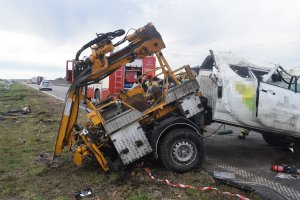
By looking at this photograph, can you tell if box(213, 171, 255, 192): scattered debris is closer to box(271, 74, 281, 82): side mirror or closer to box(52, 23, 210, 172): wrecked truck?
box(52, 23, 210, 172): wrecked truck

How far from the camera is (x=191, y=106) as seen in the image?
281 inches

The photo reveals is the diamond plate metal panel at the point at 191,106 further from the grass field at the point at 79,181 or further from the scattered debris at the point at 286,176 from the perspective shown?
the scattered debris at the point at 286,176

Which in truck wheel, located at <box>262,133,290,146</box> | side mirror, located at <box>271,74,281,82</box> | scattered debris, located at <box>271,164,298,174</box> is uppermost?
side mirror, located at <box>271,74,281,82</box>

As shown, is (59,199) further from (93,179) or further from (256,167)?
(256,167)

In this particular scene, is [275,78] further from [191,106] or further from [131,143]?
[131,143]

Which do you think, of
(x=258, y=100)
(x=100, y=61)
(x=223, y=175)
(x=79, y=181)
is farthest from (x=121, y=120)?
(x=258, y=100)

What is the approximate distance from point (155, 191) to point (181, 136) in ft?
4.22

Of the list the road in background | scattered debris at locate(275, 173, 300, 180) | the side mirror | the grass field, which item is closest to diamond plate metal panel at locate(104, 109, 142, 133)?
the grass field

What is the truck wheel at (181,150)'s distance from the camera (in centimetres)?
669

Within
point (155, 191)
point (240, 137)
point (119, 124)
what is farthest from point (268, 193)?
point (240, 137)

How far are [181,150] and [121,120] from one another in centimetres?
124

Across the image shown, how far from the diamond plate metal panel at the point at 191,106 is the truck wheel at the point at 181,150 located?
40 centimetres

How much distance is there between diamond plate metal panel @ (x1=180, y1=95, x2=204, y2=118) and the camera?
708 centimetres

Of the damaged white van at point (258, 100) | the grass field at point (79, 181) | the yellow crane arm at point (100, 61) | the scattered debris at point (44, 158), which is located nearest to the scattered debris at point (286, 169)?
the damaged white van at point (258, 100)
